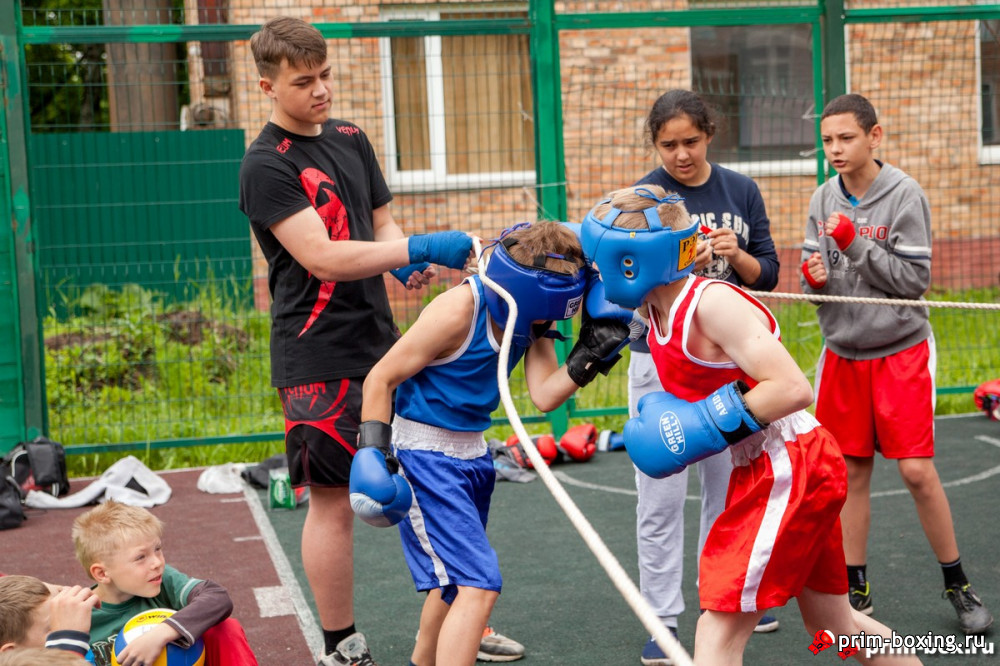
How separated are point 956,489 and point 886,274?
2.41 metres

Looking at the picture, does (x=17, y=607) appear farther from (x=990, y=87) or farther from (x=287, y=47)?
(x=990, y=87)

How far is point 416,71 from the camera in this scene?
7.86 meters

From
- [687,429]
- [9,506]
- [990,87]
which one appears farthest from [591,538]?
[990,87]

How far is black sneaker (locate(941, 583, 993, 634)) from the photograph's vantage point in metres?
4.05

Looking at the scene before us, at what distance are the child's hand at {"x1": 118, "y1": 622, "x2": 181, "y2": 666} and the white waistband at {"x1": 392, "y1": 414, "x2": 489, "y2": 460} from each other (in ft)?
2.86

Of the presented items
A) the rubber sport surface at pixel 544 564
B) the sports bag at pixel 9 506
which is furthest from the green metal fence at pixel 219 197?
the sports bag at pixel 9 506

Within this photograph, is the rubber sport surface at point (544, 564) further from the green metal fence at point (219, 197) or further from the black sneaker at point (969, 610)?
the green metal fence at point (219, 197)

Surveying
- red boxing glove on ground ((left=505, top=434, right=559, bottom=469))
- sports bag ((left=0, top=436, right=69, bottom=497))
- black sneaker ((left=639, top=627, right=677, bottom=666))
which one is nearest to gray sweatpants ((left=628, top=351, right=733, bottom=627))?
black sneaker ((left=639, top=627, right=677, bottom=666))

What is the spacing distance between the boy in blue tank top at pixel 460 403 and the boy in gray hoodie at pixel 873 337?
134cm

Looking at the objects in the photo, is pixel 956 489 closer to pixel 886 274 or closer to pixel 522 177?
pixel 886 274

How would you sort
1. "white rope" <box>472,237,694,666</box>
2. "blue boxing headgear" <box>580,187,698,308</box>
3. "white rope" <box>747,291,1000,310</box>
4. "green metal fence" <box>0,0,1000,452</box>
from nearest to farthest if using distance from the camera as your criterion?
"white rope" <box>472,237,694,666</box>
"blue boxing headgear" <box>580,187,698,308</box>
"white rope" <box>747,291,1000,310</box>
"green metal fence" <box>0,0,1000,452</box>

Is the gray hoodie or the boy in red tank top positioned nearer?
the boy in red tank top

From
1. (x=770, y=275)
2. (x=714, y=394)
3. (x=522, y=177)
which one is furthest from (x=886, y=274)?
(x=522, y=177)

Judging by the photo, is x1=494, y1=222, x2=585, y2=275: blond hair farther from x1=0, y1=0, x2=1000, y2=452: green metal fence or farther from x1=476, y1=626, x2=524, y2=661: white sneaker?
x1=0, y1=0, x2=1000, y2=452: green metal fence
